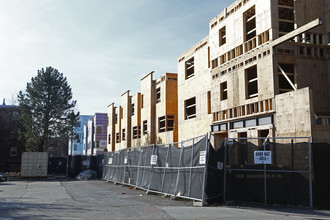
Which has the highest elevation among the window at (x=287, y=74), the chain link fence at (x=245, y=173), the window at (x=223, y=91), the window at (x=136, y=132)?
the window at (x=287, y=74)

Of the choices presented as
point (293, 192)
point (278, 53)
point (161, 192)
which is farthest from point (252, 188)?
point (278, 53)

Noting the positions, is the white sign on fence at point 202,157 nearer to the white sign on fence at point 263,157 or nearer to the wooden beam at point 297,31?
the white sign on fence at point 263,157

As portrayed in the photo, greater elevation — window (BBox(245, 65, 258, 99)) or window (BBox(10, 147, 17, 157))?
window (BBox(245, 65, 258, 99))

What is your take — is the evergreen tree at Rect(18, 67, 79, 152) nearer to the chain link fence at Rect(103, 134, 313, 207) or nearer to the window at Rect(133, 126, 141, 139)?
the window at Rect(133, 126, 141, 139)

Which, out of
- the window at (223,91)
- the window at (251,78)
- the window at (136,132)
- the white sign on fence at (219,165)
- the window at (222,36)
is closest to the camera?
the white sign on fence at (219,165)

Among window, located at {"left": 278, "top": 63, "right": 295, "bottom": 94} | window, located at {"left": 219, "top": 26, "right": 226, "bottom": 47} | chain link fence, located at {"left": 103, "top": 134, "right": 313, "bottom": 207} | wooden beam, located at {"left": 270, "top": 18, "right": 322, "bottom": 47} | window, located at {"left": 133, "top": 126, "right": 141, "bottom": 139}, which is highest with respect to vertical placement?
window, located at {"left": 219, "top": 26, "right": 226, "bottom": 47}

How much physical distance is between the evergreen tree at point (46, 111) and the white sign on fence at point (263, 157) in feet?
125

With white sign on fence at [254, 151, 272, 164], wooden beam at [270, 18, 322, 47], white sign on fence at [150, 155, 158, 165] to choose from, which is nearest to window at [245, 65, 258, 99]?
wooden beam at [270, 18, 322, 47]

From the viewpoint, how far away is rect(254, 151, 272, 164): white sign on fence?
1338 cm

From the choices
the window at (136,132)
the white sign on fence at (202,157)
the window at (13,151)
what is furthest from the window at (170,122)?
the window at (13,151)

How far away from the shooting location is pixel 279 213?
1140 cm

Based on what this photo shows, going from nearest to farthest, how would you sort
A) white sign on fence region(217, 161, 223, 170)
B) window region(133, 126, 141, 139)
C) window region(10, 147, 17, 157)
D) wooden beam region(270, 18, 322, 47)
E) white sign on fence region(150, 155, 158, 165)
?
white sign on fence region(217, 161, 223, 170) → wooden beam region(270, 18, 322, 47) → white sign on fence region(150, 155, 158, 165) → window region(133, 126, 141, 139) → window region(10, 147, 17, 157)

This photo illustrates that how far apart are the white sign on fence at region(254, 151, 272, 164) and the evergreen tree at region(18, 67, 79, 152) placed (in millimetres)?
37997

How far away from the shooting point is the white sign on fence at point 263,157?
1338cm
